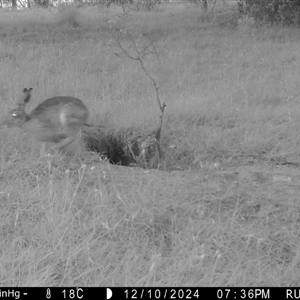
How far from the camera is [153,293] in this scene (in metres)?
2.65

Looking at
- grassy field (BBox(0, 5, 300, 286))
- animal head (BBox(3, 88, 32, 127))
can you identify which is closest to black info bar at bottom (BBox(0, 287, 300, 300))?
grassy field (BBox(0, 5, 300, 286))

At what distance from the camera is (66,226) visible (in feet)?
10.7

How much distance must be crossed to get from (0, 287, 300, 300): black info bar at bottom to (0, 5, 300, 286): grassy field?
60 mm

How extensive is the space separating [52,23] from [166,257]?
446 inches

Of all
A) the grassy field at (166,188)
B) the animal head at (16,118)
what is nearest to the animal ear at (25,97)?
the animal head at (16,118)

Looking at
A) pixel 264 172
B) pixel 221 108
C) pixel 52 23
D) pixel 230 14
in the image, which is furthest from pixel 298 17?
pixel 264 172

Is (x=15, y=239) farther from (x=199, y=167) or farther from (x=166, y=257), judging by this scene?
(x=199, y=167)

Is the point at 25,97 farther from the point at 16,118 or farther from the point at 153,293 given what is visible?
the point at 153,293

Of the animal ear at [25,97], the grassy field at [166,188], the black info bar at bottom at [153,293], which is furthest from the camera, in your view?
the animal ear at [25,97]

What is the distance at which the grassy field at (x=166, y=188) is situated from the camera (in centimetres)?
290

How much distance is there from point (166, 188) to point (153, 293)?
1.23m

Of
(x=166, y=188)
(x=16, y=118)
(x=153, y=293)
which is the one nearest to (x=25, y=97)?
(x=16, y=118)

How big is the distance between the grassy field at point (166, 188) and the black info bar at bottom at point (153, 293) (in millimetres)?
60

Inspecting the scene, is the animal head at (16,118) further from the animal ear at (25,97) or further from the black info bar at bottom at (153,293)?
the black info bar at bottom at (153,293)
